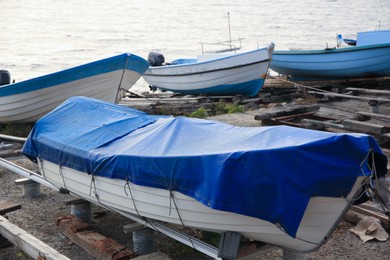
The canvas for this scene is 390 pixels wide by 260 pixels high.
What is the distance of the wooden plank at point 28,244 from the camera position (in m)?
5.89

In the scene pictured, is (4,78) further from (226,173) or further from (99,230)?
(226,173)

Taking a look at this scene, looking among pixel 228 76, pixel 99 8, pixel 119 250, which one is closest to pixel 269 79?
pixel 228 76

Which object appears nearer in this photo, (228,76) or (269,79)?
(228,76)

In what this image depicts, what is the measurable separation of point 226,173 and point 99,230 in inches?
125

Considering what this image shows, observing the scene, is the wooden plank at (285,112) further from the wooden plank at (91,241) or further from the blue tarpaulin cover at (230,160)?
the wooden plank at (91,241)

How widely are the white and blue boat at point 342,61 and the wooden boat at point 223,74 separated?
252 centimetres

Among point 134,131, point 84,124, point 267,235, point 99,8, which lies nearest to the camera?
point 267,235

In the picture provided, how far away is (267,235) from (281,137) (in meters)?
0.95

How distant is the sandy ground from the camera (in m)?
6.93

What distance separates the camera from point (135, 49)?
40.5 m

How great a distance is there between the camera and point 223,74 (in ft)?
58.4

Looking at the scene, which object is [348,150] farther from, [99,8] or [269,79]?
[99,8]

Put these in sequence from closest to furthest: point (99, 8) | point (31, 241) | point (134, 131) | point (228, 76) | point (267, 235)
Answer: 1. point (267, 235)
2. point (31, 241)
3. point (134, 131)
4. point (228, 76)
5. point (99, 8)

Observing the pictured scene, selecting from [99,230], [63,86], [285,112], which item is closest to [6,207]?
[99,230]
